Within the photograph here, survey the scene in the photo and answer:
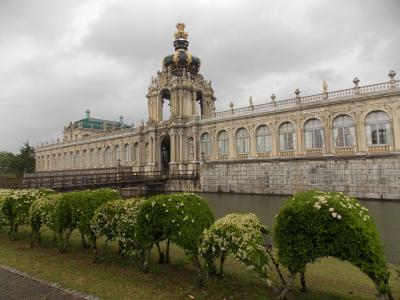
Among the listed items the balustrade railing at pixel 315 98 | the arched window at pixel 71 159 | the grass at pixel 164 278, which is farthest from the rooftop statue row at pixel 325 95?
the arched window at pixel 71 159

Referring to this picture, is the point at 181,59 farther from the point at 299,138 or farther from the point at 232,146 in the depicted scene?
the point at 299,138

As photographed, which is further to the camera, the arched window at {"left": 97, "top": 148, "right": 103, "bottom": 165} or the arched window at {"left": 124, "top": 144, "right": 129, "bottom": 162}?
the arched window at {"left": 97, "top": 148, "right": 103, "bottom": 165}

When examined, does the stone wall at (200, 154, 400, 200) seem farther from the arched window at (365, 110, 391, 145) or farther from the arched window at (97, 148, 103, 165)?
the arched window at (97, 148, 103, 165)

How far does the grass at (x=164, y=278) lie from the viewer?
7449 mm

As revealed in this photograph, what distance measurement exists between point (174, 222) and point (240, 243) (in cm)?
209

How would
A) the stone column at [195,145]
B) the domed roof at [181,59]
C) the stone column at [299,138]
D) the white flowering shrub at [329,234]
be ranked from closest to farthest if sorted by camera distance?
1. the white flowering shrub at [329,234]
2. the stone column at [299,138]
3. the stone column at [195,145]
4. the domed roof at [181,59]

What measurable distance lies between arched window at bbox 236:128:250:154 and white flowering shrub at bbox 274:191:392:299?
114 feet

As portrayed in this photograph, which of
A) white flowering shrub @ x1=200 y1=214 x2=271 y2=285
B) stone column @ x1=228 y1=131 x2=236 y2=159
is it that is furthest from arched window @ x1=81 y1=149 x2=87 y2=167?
white flowering shrub @ x1=200 y1=214 x2=271 y2=285

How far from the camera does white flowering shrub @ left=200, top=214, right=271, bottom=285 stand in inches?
262

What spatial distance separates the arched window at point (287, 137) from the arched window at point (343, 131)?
4.83 metres

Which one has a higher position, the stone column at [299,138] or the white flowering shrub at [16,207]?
the stone column at [299,138]

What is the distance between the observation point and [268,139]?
3928 cm

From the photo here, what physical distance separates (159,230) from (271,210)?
A: 691 inches

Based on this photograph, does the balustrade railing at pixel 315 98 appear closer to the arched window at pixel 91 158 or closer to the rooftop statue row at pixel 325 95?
the rooftop statue row at pixel 325 95
